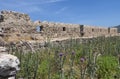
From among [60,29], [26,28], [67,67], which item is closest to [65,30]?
[60,29]

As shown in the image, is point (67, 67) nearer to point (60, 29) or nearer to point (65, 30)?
point (60, 29)

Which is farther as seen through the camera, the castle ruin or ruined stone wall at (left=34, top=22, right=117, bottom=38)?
ruined stone wall at (left=34, top=22, right=117, bottom=38)

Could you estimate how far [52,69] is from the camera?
1043 centimetres

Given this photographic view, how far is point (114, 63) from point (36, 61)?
10.2 ft

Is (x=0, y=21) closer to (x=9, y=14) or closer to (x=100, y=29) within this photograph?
(x=9, y=14)

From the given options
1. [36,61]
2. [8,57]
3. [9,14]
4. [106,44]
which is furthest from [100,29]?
[8,57]

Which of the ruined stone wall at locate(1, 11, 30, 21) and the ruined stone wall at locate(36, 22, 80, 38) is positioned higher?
the ruined stone wall at locate(1, 11, 30, 21)

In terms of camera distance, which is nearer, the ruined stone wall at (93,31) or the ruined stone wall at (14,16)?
the ruined stone wall at (14,16)

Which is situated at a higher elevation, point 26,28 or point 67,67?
point 26,28

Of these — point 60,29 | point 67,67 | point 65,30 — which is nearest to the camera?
point 67,67

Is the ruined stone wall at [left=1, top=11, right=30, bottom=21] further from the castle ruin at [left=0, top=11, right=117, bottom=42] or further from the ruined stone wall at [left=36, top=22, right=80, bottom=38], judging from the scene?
the ruined stone wall at [left=36, top=22, right=80, bottom=38]

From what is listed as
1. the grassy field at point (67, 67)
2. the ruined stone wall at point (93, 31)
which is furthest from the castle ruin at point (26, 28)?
the grassy field at point (67, 67)

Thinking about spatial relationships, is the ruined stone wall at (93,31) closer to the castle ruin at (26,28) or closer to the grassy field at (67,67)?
the castle ruin at (26,28)

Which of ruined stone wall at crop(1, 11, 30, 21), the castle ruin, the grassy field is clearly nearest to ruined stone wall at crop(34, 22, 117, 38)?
the castle ruin
